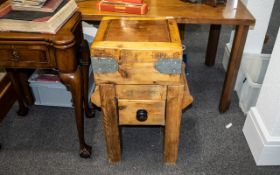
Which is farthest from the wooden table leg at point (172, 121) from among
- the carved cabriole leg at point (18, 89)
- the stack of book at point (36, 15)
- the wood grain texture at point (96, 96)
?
the carved cabriole leg at point (18, 89)

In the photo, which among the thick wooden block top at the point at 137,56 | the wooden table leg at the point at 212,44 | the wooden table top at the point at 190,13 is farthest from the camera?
the wooden table leg at the point at 212,44

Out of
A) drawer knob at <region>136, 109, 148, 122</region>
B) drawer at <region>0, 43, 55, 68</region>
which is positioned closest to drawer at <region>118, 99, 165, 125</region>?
drawer knob at <region>136, 109, 148, 122</region>

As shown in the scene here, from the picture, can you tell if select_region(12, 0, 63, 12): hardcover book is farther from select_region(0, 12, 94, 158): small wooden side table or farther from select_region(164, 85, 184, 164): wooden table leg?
select_region(164, 85, 184, 164): wooden table leg

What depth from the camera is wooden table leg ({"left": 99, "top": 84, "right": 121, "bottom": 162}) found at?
1089mm

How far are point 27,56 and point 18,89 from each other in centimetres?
58

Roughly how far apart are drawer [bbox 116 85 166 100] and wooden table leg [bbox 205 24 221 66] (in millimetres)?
1057

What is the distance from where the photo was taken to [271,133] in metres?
1.24

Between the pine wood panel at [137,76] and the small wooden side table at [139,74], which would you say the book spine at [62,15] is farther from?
the pine wood panel at [137,76]

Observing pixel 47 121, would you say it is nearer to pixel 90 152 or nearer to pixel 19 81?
pixel 19 81

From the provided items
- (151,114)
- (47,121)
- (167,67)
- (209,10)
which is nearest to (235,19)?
(209,10)

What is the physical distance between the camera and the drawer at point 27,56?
3.46ft

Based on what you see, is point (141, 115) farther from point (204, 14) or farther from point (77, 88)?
point (204, 14)

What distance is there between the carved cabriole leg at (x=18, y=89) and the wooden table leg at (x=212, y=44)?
1.35m

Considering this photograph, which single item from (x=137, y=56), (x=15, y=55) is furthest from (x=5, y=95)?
(x=137, y=56)
